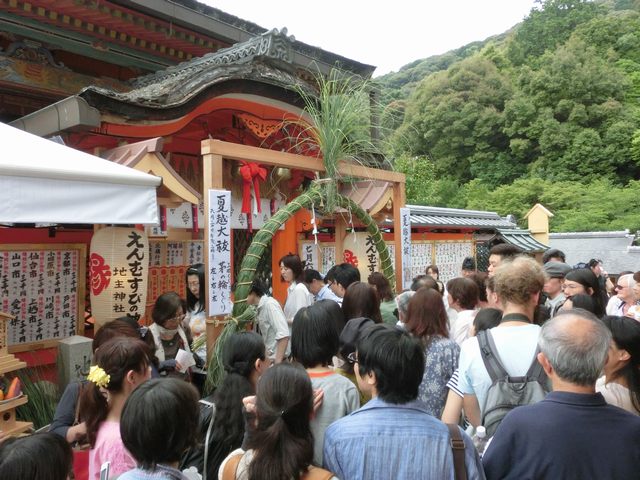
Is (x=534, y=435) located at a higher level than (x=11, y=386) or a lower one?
higher

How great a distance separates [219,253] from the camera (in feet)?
16.0

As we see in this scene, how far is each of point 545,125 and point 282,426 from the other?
1268 inches

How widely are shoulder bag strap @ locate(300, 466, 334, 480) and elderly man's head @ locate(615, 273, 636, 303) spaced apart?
5.21 metres

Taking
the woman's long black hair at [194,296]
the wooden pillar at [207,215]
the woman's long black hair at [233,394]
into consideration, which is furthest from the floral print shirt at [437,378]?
the woman's long black hair at [194,296]

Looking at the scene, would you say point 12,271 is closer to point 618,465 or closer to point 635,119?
point 618,465

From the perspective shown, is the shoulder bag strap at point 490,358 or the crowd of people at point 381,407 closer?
the crowd of people at point 381,407

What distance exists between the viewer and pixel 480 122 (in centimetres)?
3316

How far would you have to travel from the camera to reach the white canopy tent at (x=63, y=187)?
10.3 ft

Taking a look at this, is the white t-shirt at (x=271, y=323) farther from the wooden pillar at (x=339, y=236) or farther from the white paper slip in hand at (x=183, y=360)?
the wooden pillar at (x=339, y=236)

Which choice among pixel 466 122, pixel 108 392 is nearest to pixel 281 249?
pixel 108 392

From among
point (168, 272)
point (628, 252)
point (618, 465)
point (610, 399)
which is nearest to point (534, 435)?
point (618, 465)

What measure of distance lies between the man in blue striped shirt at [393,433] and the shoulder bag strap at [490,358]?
0.60 meters

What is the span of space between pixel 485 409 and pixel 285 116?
5.86 metres

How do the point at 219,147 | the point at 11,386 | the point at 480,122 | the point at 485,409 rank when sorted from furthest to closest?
the point at 480,122, the point at 219,147, the point at 11,386, the point at 485,409
